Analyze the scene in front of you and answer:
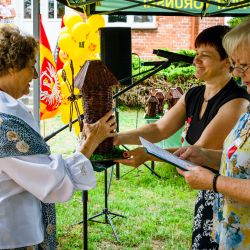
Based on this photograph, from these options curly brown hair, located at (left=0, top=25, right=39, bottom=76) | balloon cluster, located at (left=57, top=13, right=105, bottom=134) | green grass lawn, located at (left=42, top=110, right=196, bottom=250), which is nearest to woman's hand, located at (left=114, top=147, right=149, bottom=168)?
curly brown hair, located at (left=0, top=25, right=39, bottom=76)

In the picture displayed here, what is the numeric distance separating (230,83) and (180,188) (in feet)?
11.6

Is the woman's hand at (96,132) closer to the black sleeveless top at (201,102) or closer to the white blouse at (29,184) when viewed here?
the white blouse at (29,184)

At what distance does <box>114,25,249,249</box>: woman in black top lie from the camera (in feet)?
7.06

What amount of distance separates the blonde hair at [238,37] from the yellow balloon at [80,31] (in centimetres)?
387

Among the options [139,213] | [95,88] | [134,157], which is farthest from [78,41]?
[95,88]

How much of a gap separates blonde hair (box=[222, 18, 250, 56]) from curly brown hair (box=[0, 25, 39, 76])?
80 cm

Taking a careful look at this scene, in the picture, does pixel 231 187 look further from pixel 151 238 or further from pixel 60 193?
pixel 151 238

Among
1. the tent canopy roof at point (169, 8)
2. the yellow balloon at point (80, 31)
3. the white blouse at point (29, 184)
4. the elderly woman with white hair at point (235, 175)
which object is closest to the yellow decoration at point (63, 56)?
the yellow balloon at point (80, 31)

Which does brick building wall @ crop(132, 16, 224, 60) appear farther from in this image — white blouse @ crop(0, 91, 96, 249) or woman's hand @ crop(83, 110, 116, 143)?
white blouse @ crop(0, 91, 96, 249)

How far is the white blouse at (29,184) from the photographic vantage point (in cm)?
170

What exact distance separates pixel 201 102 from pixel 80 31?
342 centimetres

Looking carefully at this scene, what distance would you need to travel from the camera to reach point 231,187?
1.57 metres

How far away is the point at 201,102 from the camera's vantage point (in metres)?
2.39

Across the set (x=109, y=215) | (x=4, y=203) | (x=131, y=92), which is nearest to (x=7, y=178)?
(x=4, y=203)
